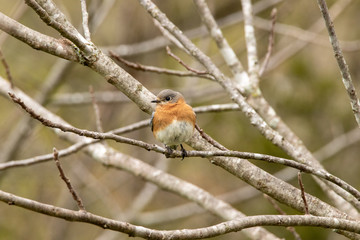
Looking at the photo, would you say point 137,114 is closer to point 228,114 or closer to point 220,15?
point 228,114

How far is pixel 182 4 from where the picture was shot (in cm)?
860

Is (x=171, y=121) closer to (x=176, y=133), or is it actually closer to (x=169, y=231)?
(x=176, y=133)

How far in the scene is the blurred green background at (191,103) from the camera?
7.31 m

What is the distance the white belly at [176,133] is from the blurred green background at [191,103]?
2879 mm

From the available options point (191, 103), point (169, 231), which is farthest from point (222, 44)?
point (191, 103)

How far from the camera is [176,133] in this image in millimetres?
3561

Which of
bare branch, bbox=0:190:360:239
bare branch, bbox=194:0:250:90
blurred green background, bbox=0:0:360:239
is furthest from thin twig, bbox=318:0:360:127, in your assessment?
blurred green background, bbox=0:0:360:239

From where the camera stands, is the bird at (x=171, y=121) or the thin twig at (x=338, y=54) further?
the bird at (x=171, y=121)

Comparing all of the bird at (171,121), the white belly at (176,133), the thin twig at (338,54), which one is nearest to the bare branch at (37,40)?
the bird at (171,121)

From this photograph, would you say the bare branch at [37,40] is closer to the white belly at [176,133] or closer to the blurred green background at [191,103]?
the white belly at [176,133]

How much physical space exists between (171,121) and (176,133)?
0.57ft

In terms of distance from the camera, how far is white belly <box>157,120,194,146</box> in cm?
349

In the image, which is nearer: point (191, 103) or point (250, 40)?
point (250, 40)

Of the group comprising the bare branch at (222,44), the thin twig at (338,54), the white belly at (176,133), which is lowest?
the white belly at (176,133)
